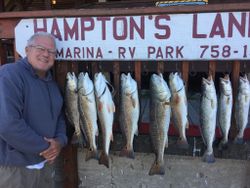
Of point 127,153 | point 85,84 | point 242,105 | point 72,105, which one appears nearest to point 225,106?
point 242,105

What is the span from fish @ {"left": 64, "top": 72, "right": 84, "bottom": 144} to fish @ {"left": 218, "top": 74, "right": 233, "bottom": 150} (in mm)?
1098

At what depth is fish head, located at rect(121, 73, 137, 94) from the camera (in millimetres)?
2639

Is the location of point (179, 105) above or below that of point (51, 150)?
above

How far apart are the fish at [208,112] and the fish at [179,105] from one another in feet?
0.43

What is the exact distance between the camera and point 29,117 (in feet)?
8.14

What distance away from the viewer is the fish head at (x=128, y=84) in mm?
2639

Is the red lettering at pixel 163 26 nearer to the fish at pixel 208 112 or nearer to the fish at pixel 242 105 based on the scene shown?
the fish at pixel 208 112

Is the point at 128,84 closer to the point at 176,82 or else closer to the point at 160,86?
the point at 160,86

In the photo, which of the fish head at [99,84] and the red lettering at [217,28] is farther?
the fish head at [99,84]

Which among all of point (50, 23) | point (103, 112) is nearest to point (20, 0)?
point (50, 23)

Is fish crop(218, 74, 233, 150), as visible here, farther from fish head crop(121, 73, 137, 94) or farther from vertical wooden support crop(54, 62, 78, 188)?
vertical wooden support crop(54, 62, 78, 188)

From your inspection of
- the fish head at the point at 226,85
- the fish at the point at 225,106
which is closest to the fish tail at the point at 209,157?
the fish at the point at 225,106

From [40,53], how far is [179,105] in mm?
1074

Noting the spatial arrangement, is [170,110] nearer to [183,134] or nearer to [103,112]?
[183,134]
